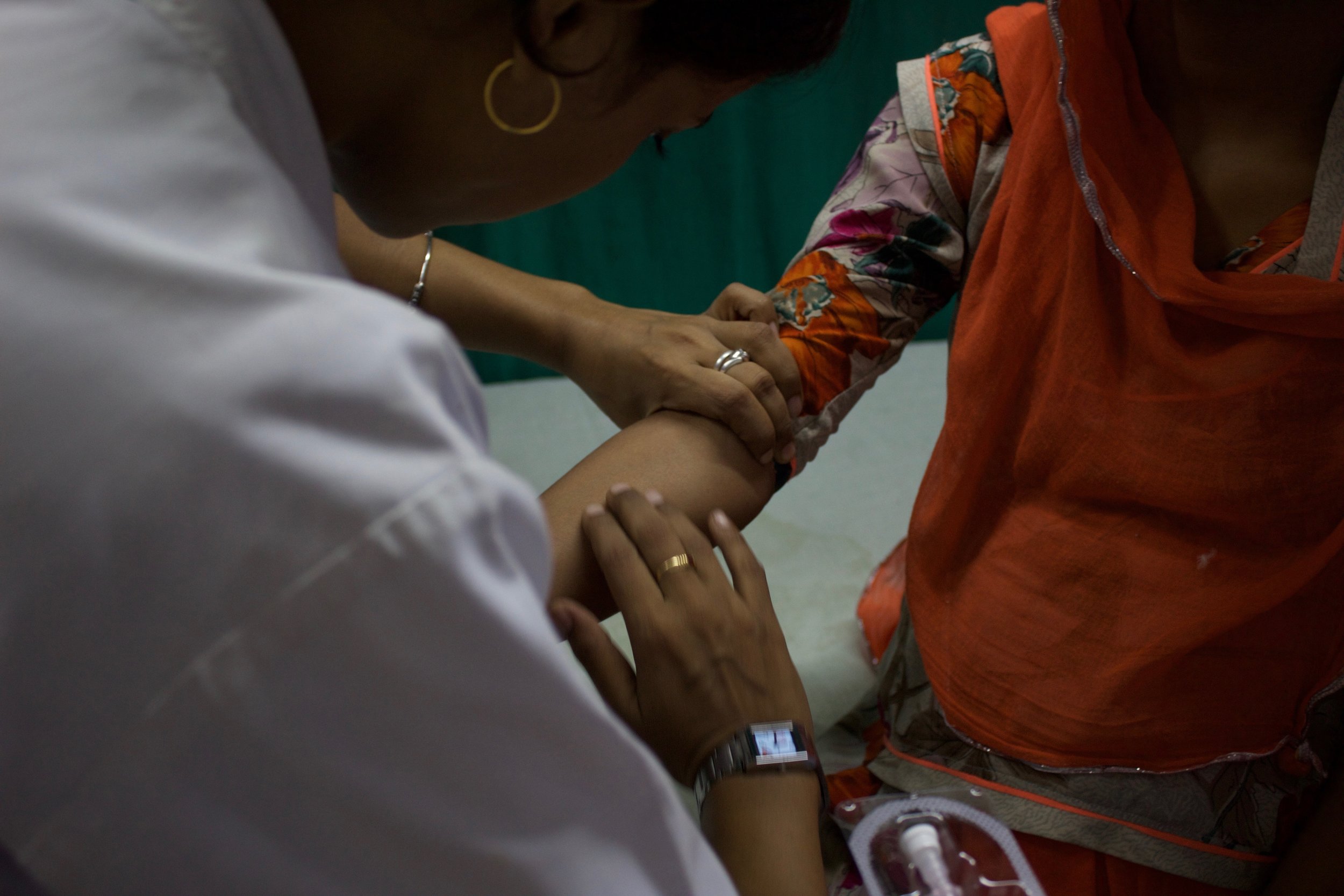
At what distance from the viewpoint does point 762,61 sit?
60 cm

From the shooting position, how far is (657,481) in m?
0.95

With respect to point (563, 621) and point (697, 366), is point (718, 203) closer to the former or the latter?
point (697, 366)

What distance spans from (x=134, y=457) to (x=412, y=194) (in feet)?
1.06

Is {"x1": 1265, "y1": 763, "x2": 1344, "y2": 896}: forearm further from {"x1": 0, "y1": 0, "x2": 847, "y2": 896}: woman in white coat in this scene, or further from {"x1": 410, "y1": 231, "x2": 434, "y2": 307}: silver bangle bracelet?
{"x1": 410, "y1": 231, "x2": 434, "y2": 307}: silver bangle bracelet

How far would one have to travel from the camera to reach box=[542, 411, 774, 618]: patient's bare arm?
0.89 meters

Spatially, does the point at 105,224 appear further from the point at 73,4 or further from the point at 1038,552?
the point at 1038,552

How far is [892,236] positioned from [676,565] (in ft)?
1.50

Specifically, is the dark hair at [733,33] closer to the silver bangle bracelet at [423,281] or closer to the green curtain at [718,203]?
the silver bangle bracelet at [423,281]

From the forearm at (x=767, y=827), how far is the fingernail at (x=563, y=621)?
0.16 m

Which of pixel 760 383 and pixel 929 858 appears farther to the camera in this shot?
pixel 760 383

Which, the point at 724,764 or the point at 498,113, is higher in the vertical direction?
the point at 498,113

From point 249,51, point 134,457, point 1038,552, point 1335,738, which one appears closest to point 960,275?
point 1038,552

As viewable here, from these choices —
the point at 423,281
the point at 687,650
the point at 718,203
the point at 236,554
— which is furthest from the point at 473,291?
the point at 718,203

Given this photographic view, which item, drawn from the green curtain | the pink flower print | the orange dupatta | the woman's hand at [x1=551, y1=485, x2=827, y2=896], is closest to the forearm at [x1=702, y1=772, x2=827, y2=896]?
the woman's hand at [x1=551, y1=485, x2=827, y2=896]
